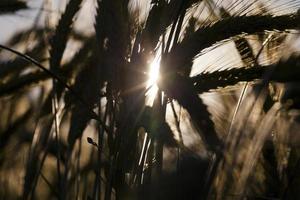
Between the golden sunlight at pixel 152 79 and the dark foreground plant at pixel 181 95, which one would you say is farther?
the golden sunlight at pixel 152 79

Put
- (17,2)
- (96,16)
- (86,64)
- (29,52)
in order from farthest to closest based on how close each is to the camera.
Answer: (29,52), (17,2), (86,64), (96,16)

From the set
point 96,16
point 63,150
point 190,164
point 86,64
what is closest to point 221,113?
point 190,164

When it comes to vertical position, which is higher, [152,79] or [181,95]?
[152,79]

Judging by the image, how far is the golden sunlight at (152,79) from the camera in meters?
2.73

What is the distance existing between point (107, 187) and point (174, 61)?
1.01 meters

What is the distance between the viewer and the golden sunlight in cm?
273

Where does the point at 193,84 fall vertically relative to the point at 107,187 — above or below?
above

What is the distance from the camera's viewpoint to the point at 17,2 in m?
4.40

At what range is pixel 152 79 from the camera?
2.70 meters

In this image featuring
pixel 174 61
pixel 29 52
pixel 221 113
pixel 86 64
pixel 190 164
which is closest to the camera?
pixel 174 61

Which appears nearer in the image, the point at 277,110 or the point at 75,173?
the point at 277,110

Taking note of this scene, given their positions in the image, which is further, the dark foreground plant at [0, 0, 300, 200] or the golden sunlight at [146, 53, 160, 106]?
the golden sunlight at [146, 53, 160, 106]

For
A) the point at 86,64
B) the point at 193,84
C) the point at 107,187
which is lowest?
the point at 107,187

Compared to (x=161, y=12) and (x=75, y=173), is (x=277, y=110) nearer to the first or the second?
(x=161, y=12)
